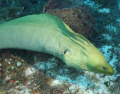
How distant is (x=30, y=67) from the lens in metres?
3.86

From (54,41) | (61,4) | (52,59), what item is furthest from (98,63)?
(61,4)

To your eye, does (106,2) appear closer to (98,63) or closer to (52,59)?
(52,59)

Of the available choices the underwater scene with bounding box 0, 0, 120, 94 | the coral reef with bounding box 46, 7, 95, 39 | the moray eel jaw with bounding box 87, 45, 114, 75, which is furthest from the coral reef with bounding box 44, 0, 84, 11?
the moray eel jaw with bounding box 87, 45, 114, 75

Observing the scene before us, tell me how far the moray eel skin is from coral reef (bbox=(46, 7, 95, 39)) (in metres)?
0.87

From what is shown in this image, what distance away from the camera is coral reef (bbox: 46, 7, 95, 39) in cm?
444

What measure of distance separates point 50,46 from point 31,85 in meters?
1.32

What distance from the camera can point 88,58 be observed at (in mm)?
2662

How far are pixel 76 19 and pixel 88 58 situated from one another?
229 centimetres

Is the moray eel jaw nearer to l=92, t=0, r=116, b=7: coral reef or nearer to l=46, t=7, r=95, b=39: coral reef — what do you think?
l=46, t=7, r=95, b=39: coral reef

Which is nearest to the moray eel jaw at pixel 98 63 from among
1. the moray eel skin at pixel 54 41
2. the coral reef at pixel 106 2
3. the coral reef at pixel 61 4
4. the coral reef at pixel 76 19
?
the moray eel skin at pixel 54 41

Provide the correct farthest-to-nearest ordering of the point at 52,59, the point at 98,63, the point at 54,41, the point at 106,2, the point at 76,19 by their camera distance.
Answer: the point at 106,2 < the point at 76,19 < the point at 52,59 < the point at 54,41 < the point at 98,63

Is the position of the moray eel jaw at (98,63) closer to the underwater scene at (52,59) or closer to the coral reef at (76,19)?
the underwater scene at (52,59)

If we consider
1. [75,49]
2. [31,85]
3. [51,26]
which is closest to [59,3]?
[51,26]

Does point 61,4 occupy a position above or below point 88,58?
above
